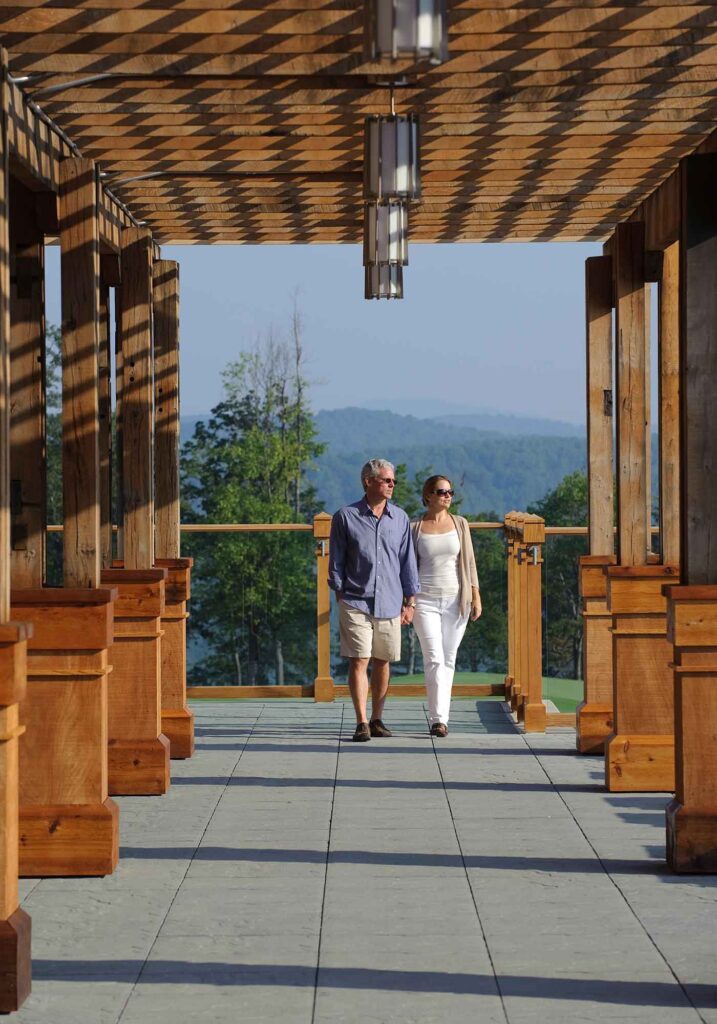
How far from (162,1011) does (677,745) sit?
2.42 metres

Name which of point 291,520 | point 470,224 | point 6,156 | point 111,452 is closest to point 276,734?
point 111,452

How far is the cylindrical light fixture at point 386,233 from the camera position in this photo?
6941 millimetres

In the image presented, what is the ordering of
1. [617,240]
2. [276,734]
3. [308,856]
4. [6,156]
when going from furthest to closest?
1. [276,734]
2. [617,240]
3. [308,856]
4. [6,156]

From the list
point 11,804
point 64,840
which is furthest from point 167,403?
point 11,804

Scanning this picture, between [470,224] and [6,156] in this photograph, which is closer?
[6,156]

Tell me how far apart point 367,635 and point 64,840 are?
3.51m

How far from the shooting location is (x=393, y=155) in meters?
6.29

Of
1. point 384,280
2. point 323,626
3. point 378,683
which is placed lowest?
point 378,683

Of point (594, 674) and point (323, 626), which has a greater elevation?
point (323, 626)

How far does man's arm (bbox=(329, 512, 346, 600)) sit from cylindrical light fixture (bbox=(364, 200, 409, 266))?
2.35 metres

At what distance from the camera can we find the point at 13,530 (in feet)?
21.0

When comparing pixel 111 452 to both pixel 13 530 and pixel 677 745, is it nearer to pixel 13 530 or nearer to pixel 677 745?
pixel 13 530

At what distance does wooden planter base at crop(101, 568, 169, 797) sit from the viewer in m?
7.54

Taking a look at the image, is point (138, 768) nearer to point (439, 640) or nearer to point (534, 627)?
point (439, 640)
